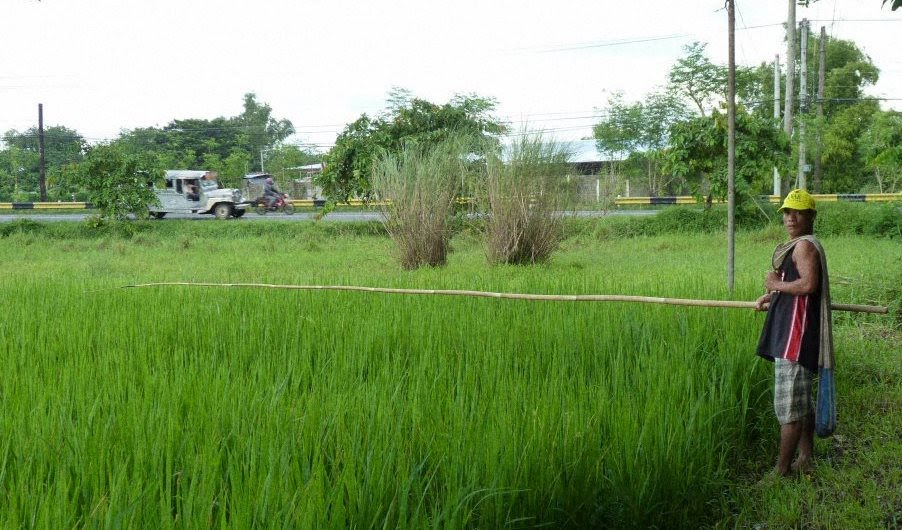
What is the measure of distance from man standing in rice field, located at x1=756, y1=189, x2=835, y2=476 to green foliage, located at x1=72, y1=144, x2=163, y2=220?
673 inches

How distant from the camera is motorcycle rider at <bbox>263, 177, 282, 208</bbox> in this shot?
2392 centimetres

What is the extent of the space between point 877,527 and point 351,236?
46.8ft

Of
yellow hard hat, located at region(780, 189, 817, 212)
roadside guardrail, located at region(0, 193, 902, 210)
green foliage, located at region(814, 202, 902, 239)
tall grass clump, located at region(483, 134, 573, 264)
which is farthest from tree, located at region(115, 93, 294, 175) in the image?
yellow hard hat, located at region(780, 189, 817, 212)

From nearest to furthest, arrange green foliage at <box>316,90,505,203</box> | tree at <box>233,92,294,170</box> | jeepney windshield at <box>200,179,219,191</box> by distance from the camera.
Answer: green foliage at <box>316,90,505,203</box>, jeepney windshield at <box>200,179,219,191</box>, tree at <box>233,92,294,170</box>

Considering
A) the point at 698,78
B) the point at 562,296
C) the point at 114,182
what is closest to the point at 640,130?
the point at 698,78

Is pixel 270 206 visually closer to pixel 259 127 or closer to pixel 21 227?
pixel 21 227

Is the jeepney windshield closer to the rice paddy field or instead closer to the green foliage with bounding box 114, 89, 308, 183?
the green foliage with bounding box 114, 89, 308, 183

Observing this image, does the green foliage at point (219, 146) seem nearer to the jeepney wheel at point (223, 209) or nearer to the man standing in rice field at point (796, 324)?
the jeepney wheel at point (223, 209)

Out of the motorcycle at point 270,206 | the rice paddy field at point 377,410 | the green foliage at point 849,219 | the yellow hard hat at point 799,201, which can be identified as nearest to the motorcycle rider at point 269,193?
the motorcycle at point 270,206

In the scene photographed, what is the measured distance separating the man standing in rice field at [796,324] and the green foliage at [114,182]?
17.1 m

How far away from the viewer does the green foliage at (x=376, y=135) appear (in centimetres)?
1423

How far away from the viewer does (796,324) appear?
3.06 metres

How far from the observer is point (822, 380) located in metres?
3.02

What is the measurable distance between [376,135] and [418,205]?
17.4ft
